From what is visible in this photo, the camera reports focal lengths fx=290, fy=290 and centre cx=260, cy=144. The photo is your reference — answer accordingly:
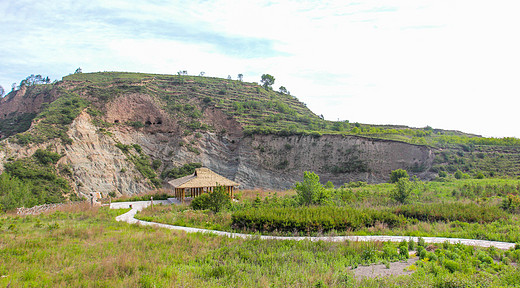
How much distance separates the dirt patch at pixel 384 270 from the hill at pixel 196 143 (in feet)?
98.3

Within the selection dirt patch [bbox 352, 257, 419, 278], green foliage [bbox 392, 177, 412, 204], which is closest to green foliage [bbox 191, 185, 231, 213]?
dirt patch [bbox 352, 257, 419, 278]

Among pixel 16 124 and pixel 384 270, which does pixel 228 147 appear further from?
pixel 384 270

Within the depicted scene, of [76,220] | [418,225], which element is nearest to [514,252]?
[418,225]

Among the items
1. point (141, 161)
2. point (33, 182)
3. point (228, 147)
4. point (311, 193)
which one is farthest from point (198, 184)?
point (228, 147)

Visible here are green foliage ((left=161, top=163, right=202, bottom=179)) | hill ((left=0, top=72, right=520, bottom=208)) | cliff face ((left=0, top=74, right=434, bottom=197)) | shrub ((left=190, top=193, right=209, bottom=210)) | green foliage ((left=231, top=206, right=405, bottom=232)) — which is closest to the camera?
green foliage ((left=231, top=206, right=405, bottom=232))

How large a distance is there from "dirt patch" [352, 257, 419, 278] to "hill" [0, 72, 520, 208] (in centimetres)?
2997

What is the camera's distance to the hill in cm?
3406

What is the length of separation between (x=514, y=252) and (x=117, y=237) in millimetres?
12585

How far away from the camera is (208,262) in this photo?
8227 mm

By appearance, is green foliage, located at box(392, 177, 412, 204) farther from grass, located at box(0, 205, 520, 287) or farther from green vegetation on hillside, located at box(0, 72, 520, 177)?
green vegetation on hillside, located at box(0, 72, 520, 177)

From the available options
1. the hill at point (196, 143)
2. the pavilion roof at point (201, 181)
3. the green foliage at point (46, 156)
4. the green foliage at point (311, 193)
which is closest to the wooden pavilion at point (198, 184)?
the pavilion roof at point (201, 181)

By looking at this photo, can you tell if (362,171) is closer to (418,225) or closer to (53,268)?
(418,225)

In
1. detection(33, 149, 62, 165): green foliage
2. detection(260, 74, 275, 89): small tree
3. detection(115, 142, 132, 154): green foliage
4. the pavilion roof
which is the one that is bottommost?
the pavilion roof

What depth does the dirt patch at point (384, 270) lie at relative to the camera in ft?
23.6
